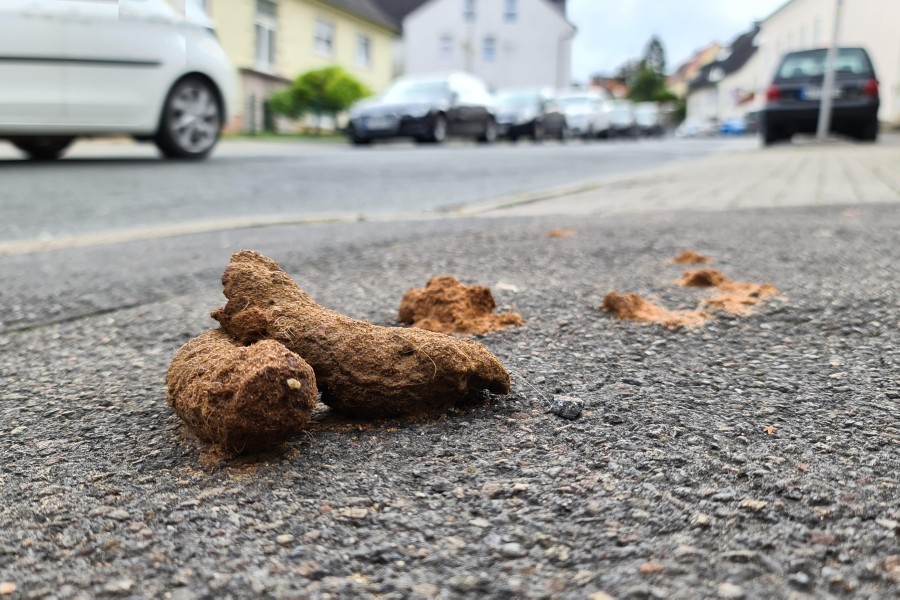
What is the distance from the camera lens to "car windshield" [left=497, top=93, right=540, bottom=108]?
24.2 metres

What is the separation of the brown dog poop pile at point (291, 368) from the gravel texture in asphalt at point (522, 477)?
0.05 m

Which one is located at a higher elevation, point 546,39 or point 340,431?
point 546,39

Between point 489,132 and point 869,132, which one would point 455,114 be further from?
point 869,132

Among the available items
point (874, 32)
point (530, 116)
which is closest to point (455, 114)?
point (530, 116)

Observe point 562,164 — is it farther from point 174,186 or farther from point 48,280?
point 48,280

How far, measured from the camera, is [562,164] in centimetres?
1162

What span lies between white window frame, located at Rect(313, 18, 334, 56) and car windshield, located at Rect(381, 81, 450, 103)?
12.6 metres

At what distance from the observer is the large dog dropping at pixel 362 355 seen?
5.07ft

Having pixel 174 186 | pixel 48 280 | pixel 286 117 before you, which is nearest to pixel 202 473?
pixel 48 280

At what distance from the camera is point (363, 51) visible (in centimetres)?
3488

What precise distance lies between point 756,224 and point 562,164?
24.4ft

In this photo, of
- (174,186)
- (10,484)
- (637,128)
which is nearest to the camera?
(10,484)

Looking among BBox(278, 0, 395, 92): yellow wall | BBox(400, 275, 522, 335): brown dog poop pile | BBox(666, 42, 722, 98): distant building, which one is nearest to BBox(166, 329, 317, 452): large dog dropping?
BBox(400, 275, 522, 335): brown dog poop pile

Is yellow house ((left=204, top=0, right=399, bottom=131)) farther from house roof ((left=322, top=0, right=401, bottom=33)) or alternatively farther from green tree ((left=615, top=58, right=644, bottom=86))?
green tree ((left=615, top=58, right=644, bottom=86))
